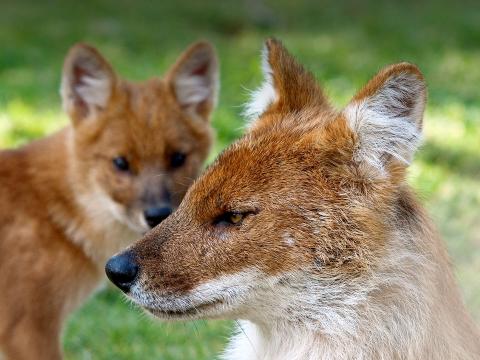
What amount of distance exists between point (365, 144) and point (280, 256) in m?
0.56

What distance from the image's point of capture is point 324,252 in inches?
150

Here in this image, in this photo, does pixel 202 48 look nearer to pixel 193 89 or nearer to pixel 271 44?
pixel 193 89

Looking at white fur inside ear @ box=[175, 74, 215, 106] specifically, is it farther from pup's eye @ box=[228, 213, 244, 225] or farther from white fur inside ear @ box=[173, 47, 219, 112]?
pup's eye @ box=[228, 213, 244, 225]

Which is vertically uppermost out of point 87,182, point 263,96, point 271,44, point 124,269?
point 271,44

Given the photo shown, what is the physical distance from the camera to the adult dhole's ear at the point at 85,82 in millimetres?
6988

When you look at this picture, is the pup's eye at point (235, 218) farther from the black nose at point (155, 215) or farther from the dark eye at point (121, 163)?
the dark eye at point (121, 163)

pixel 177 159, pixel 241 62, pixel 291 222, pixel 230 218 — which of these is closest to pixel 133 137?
pixel 177 159

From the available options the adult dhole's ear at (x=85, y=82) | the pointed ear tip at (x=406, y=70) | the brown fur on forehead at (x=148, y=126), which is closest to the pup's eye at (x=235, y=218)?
the pointed ear tip at (x=406, y=70)

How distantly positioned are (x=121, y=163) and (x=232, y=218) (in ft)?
9.64

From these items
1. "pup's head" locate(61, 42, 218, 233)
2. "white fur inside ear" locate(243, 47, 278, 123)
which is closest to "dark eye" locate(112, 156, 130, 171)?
"pup's head" locate(61, 42, 218, 233)

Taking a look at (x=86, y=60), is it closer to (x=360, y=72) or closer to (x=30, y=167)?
(x=30, y=167)

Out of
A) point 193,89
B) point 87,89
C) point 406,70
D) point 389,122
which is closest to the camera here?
point 406,70

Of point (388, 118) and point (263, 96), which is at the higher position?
point (388, 118)

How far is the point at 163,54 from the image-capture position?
13906mm
